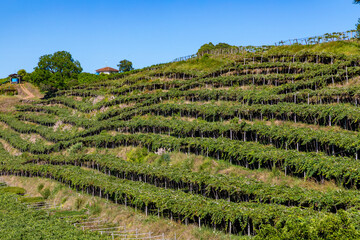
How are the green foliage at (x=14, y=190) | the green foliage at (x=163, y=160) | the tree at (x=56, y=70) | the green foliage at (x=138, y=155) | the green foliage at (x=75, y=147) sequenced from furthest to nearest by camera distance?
the tree at (x=56, y=70) → the green foliage at (x=75, y=147) → the green foliage at (x=138, y=155) → the green foliage at (x=14, y=190) → the green foliage at (x=163, y=160)

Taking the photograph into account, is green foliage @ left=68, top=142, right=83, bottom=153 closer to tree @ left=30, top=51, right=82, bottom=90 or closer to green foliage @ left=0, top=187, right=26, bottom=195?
green foliage @ left=0, top=187, right=26, bottom=195

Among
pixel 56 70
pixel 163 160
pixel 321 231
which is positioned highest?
pixel 56 70

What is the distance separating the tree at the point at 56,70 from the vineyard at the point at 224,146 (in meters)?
20.8

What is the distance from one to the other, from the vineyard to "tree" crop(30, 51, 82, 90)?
20.8 metres

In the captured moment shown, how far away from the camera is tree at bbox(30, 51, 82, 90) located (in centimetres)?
10131

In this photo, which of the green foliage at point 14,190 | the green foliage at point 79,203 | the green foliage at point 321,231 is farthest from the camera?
the green foliage at point 14,190

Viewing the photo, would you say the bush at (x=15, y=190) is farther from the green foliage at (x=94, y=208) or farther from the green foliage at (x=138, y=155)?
the green foliage at (x=138, y=155)

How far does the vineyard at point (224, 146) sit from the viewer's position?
27.0 metres

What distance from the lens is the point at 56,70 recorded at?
110188mm

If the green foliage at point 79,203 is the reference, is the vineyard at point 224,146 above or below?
above

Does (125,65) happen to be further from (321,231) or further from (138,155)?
(321,231)

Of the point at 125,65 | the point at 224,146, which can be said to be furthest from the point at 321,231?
the point at 125,65

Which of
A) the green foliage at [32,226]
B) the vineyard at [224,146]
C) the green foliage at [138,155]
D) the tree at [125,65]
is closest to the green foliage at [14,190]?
the vineyard at [224,146]

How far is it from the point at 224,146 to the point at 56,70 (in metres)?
85.2
